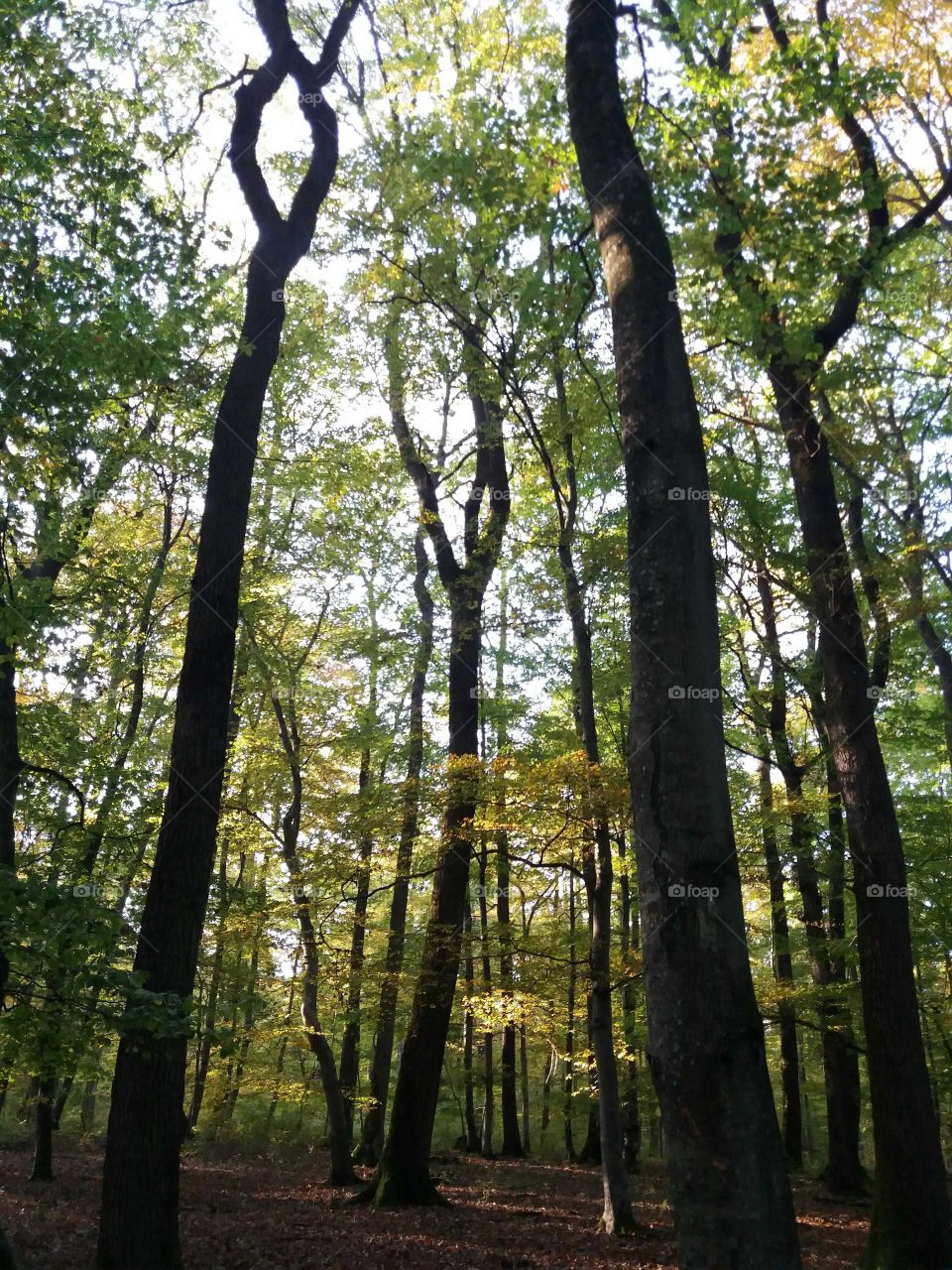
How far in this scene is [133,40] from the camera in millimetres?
8039

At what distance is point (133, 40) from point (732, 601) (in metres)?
11.0

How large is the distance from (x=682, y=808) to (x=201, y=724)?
4849 mm

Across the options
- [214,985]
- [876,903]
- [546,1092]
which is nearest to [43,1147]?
[214,985]

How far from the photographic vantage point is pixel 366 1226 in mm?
8742

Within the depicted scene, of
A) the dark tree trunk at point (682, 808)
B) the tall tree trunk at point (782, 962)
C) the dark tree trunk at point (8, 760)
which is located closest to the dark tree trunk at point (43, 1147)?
the dark tree trunk at point (8, 760)

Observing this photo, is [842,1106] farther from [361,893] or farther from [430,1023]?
[361,893]

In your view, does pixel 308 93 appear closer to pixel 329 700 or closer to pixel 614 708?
pixel 329 700

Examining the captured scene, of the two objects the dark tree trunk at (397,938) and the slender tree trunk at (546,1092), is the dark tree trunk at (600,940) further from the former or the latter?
the slender tree trunk at (546,1092)

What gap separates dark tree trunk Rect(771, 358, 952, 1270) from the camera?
648 cm

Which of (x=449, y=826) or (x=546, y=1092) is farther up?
(x=449, y=826)

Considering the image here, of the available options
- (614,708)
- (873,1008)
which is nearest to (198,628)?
(873,1008)

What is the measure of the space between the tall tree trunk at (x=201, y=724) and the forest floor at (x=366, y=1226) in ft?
3.51

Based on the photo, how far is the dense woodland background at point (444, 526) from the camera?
560 cm

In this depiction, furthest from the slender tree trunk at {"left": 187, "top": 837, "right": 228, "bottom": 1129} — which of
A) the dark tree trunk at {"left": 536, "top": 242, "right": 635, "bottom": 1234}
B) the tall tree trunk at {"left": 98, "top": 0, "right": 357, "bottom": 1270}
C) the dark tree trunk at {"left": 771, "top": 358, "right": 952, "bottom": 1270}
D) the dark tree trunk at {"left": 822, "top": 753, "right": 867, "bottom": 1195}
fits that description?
the dark tree trunk at {"left": 822, "top": 753, "right": 867, "bottom": 1195}
